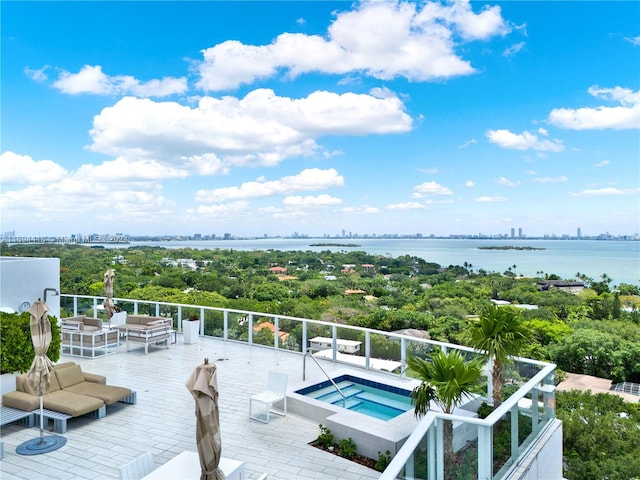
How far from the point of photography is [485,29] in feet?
131

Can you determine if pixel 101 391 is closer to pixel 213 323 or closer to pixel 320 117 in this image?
pixel 213 323

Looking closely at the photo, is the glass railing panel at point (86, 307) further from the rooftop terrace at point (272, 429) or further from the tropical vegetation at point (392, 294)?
the tropical vegetation at point (392, 294)

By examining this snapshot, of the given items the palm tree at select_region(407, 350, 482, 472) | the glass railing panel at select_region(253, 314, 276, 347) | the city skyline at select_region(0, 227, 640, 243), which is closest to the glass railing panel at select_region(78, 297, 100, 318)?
the glass railing panel at select_region(253, 314, 276, 347)

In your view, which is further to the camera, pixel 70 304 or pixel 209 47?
pixel 209 47

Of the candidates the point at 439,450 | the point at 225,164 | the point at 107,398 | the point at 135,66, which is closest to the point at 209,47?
the point at 135,66

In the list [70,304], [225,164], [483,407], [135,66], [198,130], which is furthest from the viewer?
[225,164]

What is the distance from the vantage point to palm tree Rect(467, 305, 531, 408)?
6.73m

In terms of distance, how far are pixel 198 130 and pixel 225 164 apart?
2895 cm

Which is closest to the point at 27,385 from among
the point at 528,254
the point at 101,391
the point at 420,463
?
the point at 101,391

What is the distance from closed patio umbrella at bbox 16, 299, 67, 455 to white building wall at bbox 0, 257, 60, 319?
510 centimetres

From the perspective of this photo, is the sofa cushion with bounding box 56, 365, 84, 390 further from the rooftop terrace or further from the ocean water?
the ocean water

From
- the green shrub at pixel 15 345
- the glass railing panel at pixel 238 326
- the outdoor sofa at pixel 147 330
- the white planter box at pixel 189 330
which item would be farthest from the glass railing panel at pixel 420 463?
the white planter box at pixel 189 330

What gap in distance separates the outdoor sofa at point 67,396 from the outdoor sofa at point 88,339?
3484 mm

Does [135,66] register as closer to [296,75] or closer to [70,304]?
[296,75]
